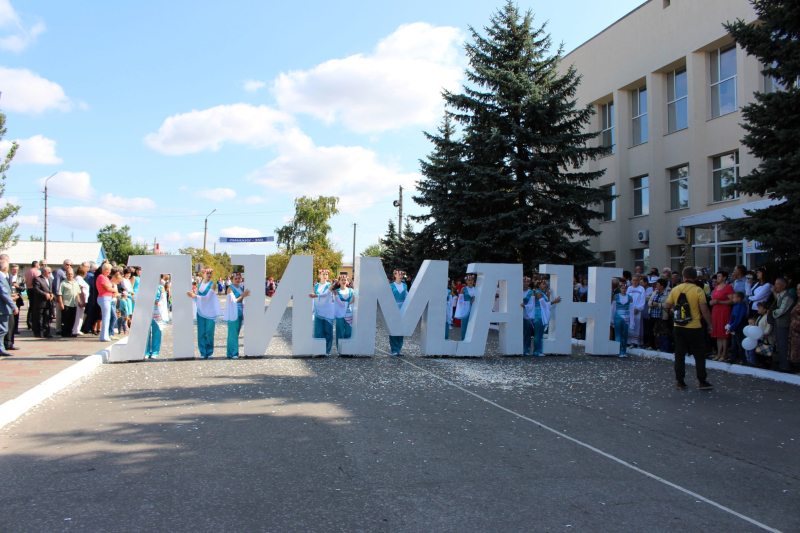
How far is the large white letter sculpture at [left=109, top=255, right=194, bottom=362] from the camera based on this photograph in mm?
11469

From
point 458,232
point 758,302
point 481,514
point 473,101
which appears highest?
point 473,101

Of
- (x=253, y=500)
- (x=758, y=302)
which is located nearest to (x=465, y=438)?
(x=253, y=500)

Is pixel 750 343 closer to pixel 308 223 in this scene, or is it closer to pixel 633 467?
pixel 633 467

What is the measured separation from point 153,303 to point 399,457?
822 centimetres

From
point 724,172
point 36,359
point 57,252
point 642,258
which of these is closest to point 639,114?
point 724,172

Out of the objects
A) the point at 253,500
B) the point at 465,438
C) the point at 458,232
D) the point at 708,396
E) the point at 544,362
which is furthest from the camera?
the point at 458,232

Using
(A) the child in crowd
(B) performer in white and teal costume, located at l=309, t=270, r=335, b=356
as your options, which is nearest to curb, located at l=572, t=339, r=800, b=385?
(A) the child in crowd

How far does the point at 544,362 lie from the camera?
12.4 m

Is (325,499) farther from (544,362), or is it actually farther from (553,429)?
(544,362)

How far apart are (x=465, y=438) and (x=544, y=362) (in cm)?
680

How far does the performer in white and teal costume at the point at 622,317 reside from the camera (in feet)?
45.1

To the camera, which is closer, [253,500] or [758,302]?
[253,500]

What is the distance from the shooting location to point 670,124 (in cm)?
2528

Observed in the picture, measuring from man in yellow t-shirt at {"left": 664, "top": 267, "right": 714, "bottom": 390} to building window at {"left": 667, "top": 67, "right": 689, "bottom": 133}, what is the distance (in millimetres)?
17197
